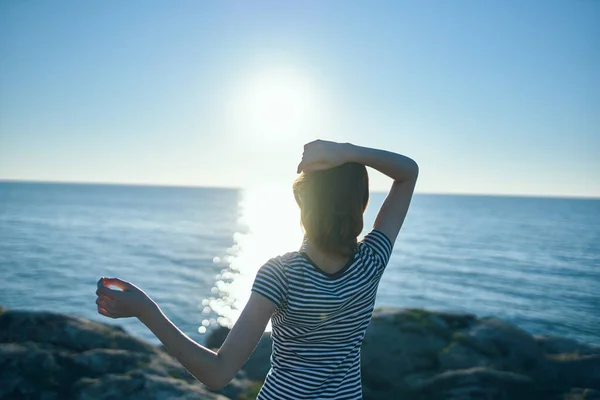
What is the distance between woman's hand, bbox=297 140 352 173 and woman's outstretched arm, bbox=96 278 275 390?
0.74 m

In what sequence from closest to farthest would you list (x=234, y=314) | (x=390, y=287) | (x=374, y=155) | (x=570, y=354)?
1. (x=374, y=155)
2. (x=570, y=354)
3. (x=234, y=314)
4. (x=390, y=287)

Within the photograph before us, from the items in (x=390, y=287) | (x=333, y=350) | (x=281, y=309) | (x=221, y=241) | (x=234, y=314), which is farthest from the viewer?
(x=221, y=241)

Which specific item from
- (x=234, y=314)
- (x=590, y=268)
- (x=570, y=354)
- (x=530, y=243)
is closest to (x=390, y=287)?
(x=234, y=314)

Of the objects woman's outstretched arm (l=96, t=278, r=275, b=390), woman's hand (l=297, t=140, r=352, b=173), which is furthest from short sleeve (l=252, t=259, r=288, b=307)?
woman's hand (l=297, t=140, r=352, b=173)

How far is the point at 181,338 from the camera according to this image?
199 centimetres

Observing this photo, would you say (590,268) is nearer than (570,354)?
No


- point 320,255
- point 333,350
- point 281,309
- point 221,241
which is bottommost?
point 221,241

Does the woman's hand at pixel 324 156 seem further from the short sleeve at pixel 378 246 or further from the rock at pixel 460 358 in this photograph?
the rock at pixel 460 358

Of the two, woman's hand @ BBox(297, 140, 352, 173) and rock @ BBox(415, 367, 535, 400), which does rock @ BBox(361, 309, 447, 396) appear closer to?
rock @ BBox(415, 367, 535, 400)

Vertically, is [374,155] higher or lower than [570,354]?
higher

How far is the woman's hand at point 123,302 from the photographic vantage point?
1941 mm

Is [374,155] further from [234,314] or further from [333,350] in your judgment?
[234,314]

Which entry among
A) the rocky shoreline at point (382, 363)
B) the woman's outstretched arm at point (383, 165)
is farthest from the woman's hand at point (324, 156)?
the rocky shoreline at point (382, 363)

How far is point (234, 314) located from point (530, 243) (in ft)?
152
